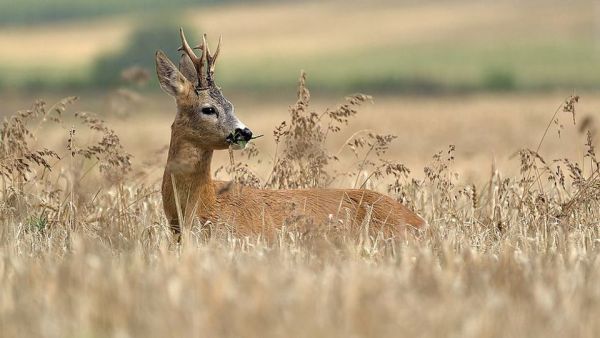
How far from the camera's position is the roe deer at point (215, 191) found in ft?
27.3

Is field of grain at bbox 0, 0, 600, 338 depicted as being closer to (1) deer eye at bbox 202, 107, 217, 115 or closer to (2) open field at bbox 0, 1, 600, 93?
(1) deer eye at bbox 202, 107, 217, 115

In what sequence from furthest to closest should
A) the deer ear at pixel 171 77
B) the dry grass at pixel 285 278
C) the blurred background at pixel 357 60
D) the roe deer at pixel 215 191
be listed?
the blurred background at pixel 357 60 → the deer ear at pixel 171 77 → the roe deer at pixel 215 191 → the dry grass at pixel 285 278

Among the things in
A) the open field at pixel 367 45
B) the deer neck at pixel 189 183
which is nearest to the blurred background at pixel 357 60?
the open field at pixel 367 45

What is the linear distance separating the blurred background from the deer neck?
10.2 metres

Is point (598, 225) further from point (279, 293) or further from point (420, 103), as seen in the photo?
point (420, 103)

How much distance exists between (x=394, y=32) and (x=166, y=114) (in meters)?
43.7

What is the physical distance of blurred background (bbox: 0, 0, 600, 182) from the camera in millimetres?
34219

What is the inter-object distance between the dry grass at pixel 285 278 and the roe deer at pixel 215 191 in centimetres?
28

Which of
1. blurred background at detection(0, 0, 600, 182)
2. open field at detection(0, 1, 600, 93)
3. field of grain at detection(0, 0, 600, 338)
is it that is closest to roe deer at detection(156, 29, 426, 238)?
field of grain at detection(0, 0, 600, 338)

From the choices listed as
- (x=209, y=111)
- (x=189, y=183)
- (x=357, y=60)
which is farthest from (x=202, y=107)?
(x=357, y=60)

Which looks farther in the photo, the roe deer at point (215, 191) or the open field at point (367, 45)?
the open field at point (367, 45)

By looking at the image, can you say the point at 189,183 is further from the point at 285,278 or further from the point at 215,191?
the point at 285,278

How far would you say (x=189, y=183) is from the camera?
332 inches

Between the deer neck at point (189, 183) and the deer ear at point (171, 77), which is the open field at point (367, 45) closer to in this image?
the deer ear at point (171, 77)
